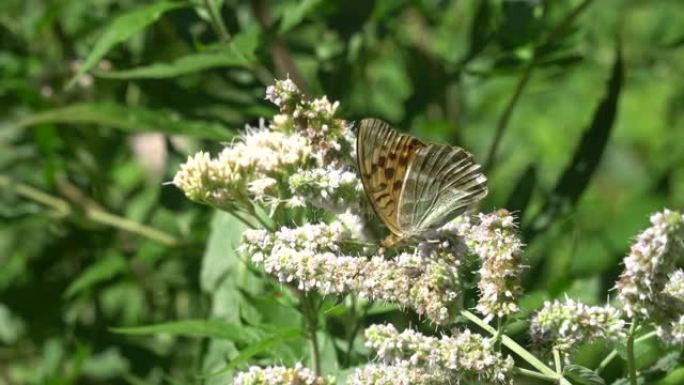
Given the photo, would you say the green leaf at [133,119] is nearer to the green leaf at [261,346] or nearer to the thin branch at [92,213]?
the thin branch at [92,213]

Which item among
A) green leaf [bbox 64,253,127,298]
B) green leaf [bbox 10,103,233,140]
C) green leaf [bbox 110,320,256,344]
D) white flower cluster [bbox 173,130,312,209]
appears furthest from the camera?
green leaf [bbox 64,253,127,298]

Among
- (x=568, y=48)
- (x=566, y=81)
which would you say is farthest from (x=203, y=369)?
(x=566, y=81)

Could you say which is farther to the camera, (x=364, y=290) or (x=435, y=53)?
(x=435, y=53)

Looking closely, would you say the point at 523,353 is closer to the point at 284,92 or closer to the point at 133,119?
the point at 284,92

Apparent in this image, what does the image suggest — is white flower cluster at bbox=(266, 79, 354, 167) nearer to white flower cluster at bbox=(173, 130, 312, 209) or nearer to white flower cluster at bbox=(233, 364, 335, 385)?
white flower cluster at bbox=(173, 130, 312, 209)

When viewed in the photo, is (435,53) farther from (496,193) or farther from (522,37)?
(522,37)

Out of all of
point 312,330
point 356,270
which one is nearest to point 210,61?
point 312,330

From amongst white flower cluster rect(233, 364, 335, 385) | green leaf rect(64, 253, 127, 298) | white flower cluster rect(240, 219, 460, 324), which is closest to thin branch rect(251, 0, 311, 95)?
green leaf rect(64, 253, 127, 298)
